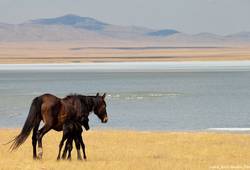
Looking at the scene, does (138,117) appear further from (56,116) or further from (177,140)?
(56,116)

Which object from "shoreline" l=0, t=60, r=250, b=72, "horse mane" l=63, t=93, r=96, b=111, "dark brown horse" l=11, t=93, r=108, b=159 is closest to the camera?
"dark brown horse" l=11, t=93, r=108, b=159

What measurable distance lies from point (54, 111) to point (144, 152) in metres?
3.90

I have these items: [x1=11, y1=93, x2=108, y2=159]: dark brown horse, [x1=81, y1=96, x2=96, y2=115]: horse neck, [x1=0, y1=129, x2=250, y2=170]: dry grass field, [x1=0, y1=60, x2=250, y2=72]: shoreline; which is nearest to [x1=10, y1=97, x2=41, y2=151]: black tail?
[x1=11, y1=93, x2=108, y2=159]: dark brown horse

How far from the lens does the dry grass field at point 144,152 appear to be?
12883mm

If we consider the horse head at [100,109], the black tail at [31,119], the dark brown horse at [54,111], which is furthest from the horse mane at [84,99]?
the black tail at [31,119]

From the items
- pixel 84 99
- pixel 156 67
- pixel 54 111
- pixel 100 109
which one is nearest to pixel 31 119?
Result: pixel 54 111

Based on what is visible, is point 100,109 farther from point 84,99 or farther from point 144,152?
point 144,152

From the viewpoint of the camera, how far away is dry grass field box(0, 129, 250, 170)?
507 inches

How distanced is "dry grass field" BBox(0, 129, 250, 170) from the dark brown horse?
65 centimetres

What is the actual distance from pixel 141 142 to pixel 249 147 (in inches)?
126

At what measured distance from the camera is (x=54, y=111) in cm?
1298

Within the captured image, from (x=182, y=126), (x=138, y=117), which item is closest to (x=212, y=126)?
(x=182, y=126)

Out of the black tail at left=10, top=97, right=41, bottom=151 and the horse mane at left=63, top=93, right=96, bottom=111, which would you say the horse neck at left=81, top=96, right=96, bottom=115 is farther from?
the black tail at left=10, top=97, right=41, bottom=151

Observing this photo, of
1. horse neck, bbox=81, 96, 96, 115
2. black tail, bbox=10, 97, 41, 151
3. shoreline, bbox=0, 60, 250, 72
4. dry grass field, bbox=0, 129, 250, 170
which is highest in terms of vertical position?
horse neck, bbox=81, 96, 96, 115
